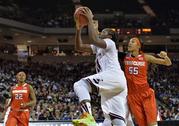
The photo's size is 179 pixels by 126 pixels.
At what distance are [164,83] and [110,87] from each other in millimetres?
26669

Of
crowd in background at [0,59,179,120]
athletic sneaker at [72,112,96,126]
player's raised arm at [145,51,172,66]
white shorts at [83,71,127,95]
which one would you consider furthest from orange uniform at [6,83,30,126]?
crowd in background at [0,59,179,120]

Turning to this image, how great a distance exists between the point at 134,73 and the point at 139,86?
23 cm

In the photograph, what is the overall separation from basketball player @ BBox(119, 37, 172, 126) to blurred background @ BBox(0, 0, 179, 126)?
20006 mm

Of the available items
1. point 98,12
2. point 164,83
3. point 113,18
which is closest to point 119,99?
point 164,83

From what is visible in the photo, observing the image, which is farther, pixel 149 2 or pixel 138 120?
pixel 149 2

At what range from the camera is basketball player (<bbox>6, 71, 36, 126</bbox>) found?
32.9 ft

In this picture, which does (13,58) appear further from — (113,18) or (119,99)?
(119,99)

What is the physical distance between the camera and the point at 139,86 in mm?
7656

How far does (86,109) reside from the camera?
6090 millimetres

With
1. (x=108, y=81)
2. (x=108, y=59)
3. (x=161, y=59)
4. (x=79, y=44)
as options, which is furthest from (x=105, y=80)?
(x=161, y=59)

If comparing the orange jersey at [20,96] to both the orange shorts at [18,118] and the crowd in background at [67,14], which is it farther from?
the crowd in background at [67,14]

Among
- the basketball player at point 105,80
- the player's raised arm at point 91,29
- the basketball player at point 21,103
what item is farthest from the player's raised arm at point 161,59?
the basketball player at point 21,103

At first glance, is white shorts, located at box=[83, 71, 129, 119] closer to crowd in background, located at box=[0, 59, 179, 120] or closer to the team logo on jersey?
the team logo on jersey

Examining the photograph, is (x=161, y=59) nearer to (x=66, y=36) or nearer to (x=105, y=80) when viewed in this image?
(x=105, y=80)
